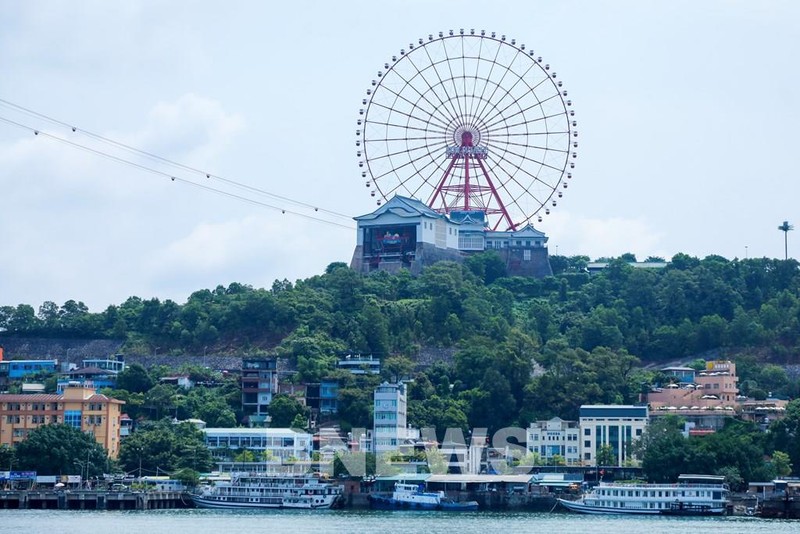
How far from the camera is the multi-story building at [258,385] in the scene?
116 meters

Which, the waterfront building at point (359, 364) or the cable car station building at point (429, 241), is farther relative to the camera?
the cable car station building at point (429, 241)

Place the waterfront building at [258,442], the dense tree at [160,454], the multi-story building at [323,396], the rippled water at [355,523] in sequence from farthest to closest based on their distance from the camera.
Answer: the multi-story building at [323,396] → the waterfront building at [258,442] → the dense tree at [160,454] → the rippled water at [355,523]

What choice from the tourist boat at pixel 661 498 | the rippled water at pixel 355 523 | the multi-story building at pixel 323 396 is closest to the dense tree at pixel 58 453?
the rippled water at pixel 355 523

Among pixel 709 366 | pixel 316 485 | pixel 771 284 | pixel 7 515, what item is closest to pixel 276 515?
pixel 316 485

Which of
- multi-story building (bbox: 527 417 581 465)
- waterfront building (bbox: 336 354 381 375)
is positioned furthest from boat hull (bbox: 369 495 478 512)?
waterfront building (bbox: 336 354 381 375)

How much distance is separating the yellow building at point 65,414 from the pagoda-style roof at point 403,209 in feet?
106

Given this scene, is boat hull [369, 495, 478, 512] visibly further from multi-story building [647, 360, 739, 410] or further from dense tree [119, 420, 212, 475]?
multi-story building [647, 360, 739, 410]

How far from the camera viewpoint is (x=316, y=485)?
324 ft

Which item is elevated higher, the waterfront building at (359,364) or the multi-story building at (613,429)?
the waterfront building at (359,364)

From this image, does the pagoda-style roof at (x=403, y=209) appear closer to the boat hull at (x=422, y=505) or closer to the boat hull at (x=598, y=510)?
the boat hull at (x=422, y=505)

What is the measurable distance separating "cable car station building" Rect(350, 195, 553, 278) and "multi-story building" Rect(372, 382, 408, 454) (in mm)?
27759

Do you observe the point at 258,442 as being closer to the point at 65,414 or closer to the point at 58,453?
the point at 65,414

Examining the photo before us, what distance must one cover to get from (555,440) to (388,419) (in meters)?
10.1

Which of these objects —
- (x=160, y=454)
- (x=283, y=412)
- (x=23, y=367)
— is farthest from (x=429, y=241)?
(x=160, y=454)
